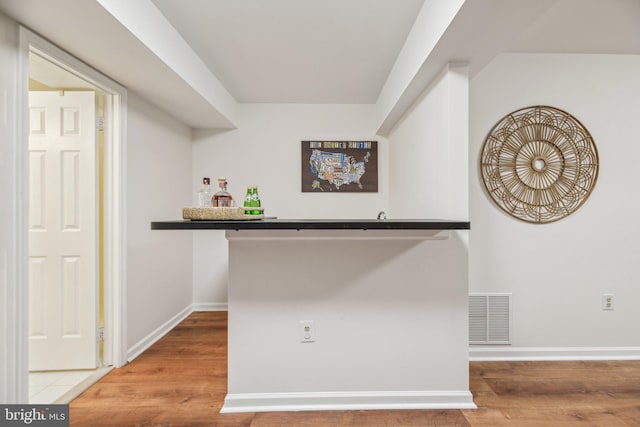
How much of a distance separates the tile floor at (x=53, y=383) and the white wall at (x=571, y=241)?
113 inches

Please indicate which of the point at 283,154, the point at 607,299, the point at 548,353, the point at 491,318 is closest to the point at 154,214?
the point at 283,154

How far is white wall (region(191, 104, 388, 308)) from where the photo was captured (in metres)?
3.65

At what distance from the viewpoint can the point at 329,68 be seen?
2721 mm

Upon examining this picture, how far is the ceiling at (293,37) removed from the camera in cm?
151

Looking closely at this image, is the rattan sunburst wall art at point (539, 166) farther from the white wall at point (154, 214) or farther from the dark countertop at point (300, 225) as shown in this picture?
the white wall at point (154, 214)

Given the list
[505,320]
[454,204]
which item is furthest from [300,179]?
[505,320]

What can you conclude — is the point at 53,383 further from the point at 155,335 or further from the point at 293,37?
the point at 293,37

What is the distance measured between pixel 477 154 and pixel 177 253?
3.00m

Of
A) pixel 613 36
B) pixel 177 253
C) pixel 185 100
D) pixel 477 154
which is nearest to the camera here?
pixel 613 36

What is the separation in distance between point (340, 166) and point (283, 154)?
2.22 ft

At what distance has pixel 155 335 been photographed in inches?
111

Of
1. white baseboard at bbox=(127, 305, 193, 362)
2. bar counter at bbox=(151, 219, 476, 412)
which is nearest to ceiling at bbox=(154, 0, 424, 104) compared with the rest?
bar counter at bbox=(151, 219, 476, 412)

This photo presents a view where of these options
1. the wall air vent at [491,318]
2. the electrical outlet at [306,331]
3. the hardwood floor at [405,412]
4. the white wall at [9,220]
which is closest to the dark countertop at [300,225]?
the electrical outlet at [306,331]

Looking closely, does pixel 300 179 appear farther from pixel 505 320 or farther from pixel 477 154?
pixel 505 320
